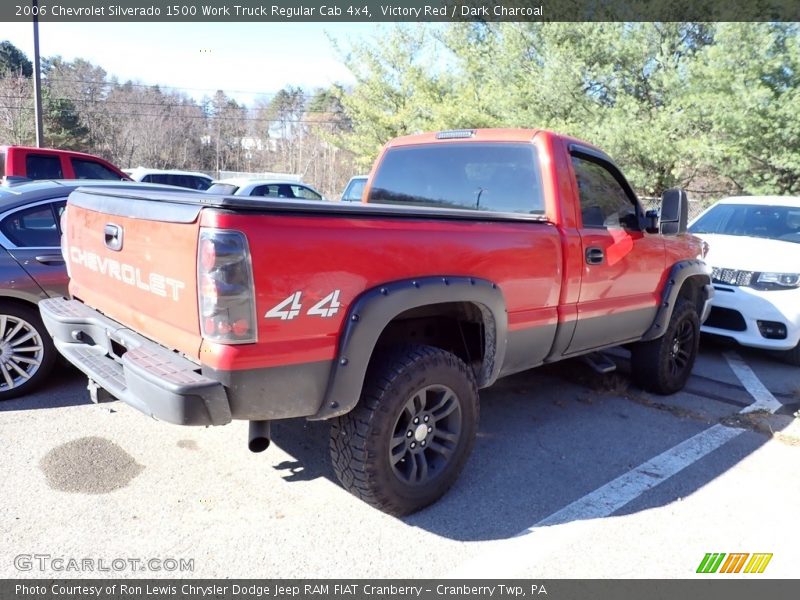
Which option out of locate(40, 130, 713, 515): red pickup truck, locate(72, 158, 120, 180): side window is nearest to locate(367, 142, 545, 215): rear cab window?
locate(40, 130, 713, 515): red pickup truck

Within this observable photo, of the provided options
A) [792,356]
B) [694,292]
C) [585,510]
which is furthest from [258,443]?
[792,356]

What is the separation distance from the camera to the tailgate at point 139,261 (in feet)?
7.66

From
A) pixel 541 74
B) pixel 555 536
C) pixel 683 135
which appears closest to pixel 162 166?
pixel 541 74

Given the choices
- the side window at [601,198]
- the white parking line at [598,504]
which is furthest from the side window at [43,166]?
the white parking line at [598,504]

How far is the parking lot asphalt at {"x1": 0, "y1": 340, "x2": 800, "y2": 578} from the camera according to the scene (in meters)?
2.61

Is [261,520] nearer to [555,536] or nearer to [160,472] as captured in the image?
[160,472]

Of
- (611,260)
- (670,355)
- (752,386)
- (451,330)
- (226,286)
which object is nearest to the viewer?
(226,286)

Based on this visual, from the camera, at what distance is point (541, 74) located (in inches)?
576

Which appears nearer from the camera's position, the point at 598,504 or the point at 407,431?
the point at 407,431

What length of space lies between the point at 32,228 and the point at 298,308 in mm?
3162

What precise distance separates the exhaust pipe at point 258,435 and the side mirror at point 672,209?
319 cm

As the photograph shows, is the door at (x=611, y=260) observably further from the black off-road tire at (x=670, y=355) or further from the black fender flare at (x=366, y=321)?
the black fender flare at (x=366, y=321)

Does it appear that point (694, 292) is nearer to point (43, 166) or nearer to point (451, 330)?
point (451, 330)

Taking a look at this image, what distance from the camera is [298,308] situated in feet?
7.59
